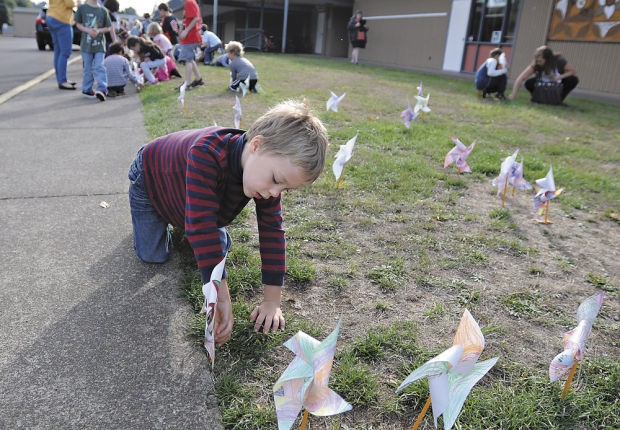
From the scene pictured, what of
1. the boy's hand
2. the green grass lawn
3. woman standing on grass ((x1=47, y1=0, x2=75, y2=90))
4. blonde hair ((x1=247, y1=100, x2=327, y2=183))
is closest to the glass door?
the green grass lawn

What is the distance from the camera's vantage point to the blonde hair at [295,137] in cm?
165

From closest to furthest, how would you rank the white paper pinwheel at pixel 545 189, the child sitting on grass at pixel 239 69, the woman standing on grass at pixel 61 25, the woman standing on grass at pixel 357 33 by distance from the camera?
the white paper pinwheel at pixel 545 189 → the woman standing on grass at pixel 61 25 → the child sitting on grass at pixel 239 69 → the woman standing on grass at pixel 357 33

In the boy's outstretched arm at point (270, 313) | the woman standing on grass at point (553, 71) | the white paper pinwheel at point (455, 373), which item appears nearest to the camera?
the white paper pinwheel at point (455, 373)

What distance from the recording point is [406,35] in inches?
771

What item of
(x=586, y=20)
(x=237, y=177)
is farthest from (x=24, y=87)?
(x=586, y=20)

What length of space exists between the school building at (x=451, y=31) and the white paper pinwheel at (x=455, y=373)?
44.6ft

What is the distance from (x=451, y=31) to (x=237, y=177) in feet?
58.1

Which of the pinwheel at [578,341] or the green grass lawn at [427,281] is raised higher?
the pinwheel at [578,341]

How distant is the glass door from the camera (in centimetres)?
1498

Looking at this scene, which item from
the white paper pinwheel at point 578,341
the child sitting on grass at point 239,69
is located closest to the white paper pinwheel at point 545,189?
the white paper pinwheel at point 578,341

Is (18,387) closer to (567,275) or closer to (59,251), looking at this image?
(59,251)

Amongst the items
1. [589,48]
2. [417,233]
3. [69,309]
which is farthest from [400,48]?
[69,309]

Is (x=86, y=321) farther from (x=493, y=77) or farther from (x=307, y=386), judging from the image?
(x=493, y=77)

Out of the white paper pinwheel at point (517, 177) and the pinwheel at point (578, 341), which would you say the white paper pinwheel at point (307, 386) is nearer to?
the pinwheel at point (578, 341)
